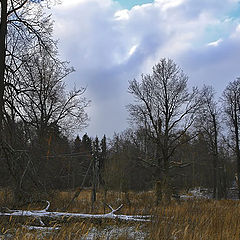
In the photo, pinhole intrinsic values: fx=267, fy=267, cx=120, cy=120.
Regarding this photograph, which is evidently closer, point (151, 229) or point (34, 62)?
point (151, 229)

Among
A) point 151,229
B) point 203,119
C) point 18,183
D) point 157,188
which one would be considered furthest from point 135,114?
point 151,229

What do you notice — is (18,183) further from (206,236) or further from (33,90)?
(206,236)

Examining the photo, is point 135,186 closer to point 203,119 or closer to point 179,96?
point 203,119

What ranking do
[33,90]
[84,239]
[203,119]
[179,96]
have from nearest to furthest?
[84,239] → [33,90] → [179,96] → [203,119]

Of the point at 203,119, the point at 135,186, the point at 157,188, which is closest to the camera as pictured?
the point at 157,188

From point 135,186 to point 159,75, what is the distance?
16549 millimetres

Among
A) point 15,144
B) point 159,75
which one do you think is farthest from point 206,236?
point 159,75

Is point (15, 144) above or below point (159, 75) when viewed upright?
below

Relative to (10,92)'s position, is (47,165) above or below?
below

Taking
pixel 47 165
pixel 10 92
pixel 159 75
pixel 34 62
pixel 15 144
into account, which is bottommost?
pixel 47 165

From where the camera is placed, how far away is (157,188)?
52.0 ft

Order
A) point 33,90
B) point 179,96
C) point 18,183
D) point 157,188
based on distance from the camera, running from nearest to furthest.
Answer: point 18,183, point 33,90, point 157,188, point 179,96

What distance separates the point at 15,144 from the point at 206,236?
17.9 ft

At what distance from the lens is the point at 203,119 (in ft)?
78.3
